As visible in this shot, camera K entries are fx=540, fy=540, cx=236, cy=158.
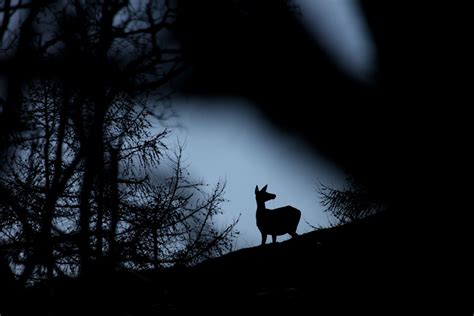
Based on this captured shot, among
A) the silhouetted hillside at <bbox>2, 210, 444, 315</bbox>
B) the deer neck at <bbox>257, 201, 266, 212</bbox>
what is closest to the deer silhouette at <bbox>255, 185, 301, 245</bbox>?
the deer neck at <bbox>257, 201, 266, 212</bbox>

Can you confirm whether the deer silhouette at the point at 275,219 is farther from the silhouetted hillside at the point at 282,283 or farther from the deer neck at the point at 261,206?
the silhouetted hillside at the point at 282,283

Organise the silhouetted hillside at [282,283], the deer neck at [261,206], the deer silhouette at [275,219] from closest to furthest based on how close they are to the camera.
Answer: the silhouetted hillside at [282,283], the deer silhouette at [275,219], the deer neck at [261,206]

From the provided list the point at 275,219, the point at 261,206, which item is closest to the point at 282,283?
the point at 275,219

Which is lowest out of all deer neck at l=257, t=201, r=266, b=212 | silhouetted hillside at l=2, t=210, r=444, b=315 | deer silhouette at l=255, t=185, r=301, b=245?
silhouetted hillside at l=2, t=210, r=444, b=315

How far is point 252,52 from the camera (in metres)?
2.88

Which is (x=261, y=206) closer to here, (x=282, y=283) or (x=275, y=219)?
(x=275, y=219)

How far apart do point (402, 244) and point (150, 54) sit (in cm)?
512

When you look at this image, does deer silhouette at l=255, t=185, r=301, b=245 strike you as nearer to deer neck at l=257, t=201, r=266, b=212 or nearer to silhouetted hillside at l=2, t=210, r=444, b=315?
deer neck at l=257, t=201, r=266, b=212

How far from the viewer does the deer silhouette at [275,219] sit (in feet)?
23.7

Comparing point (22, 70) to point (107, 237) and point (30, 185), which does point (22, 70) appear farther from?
point (107, 237)

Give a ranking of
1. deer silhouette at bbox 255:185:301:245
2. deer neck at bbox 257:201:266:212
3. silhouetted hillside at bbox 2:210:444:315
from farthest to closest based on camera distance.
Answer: deer neck at bbox 257:201:266:212
deer silhouette at bbox 255:185:301:245
silhouetted hillside at bbox 2:210:444:315

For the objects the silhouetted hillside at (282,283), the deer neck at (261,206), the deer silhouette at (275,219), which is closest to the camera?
the silhouetted hillside at (282,283)

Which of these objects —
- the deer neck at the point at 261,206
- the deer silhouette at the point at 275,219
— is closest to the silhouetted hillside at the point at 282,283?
the deer silhouette at the point at 275,219

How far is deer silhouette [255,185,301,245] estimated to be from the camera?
23.7ft
